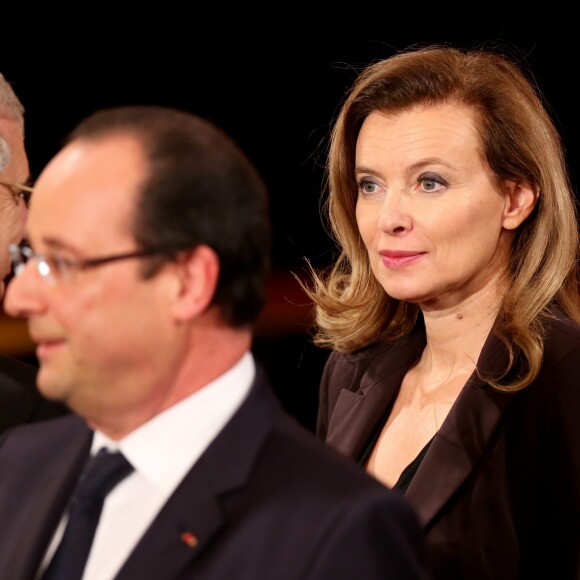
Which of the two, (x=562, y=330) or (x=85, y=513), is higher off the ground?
(x=85, y=513)

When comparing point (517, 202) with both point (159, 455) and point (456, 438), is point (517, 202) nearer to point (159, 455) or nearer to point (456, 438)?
point (456, 438)

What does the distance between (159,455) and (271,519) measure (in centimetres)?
17

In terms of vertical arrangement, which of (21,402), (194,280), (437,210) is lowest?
(21,402)

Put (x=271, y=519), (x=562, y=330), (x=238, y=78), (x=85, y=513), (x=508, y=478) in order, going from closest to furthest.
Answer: (x=271, y=519) → (x=85, y=513) → (x=508, y=478) → (x=562, y=330) → (x=238, y=78)

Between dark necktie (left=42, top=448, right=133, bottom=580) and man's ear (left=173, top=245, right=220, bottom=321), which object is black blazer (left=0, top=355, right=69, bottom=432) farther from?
man's ear (left=173, top=245, right=220, bottom=321)

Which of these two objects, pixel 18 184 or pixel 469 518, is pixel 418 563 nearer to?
pixel 469 518

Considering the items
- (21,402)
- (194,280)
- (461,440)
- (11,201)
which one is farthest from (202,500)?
(11,201)

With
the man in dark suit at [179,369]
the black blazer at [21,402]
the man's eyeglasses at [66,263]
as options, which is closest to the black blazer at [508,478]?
the black blazer at [21,402]

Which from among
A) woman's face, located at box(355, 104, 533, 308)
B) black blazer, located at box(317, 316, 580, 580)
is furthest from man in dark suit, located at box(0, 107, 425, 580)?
woman's face, located at box(355, 104, 533, 308)

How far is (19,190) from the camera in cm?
250

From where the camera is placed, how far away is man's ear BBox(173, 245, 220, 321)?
1.41 meters

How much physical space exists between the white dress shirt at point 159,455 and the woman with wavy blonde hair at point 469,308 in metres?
0.97

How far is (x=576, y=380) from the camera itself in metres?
2.33

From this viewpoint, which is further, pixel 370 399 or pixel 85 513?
pixel 370 399
